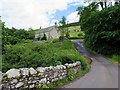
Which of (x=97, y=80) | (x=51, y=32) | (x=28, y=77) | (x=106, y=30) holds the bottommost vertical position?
(x=97, y=80)

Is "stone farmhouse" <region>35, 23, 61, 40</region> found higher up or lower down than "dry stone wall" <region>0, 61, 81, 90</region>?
higher up

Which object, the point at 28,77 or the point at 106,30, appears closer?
the point at 28,77

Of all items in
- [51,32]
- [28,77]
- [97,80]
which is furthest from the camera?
[51,32]

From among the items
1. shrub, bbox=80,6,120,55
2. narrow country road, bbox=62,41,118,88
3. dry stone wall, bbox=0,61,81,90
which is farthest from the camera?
shrub, bbox=80,6,120,55

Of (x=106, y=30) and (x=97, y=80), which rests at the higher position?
(x=106, y=30)

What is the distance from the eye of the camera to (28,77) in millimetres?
10516

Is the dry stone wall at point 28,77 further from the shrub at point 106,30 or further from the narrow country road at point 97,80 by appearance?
the shrub at point 106,30

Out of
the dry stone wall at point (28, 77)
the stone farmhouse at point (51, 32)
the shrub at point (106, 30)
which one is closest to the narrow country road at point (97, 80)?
the dry stone wall at point (28, 77)

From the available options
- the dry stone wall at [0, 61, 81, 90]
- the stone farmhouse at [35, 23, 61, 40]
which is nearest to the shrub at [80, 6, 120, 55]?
the dry stone wall at [0, 61, 81, 90]

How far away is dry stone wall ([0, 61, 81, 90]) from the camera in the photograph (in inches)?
369

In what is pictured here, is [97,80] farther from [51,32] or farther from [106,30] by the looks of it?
[51,32]

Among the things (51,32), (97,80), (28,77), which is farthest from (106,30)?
(51,32)

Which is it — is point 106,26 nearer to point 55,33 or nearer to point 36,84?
point 36,84

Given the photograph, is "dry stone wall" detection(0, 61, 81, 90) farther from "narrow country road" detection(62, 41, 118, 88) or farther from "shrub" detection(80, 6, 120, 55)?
"shrub" detection(80, 6, 120, 55)
